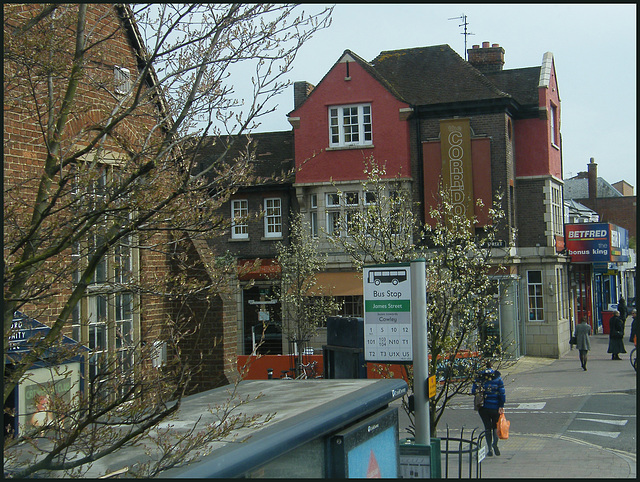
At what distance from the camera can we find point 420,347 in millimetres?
7262

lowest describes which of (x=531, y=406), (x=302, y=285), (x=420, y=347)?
(x=531, y=406)

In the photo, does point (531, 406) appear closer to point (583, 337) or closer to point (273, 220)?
point (583, 337)

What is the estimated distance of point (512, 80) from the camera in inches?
1225

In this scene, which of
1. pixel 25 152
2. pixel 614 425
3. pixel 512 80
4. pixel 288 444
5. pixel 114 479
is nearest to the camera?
pixel 114 479

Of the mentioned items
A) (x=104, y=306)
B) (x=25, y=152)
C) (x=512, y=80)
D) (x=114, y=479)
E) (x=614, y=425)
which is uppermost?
(x=512, y=80)

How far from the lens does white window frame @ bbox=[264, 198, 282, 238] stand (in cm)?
3158

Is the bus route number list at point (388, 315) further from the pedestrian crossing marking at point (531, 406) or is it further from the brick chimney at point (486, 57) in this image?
the brick chimney at point (486, 57)

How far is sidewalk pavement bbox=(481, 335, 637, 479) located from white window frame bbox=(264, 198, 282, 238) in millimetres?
A: 12536

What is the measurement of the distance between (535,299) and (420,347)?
22.7m

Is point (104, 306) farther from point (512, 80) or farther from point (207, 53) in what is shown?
point (512, 80)

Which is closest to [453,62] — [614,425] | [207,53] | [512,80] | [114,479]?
[512,80]

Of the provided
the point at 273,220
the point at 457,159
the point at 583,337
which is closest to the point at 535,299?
the point at 583,337

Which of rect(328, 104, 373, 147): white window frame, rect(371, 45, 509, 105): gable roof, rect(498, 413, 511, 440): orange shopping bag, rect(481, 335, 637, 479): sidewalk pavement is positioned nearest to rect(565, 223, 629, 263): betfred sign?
rect(371, 45, 509, 105): gable roof

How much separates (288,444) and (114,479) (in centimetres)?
88
